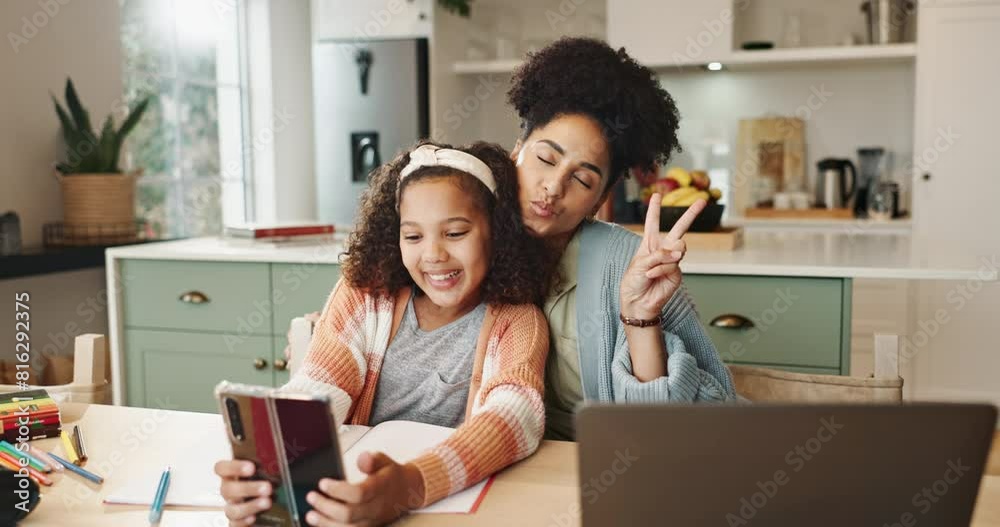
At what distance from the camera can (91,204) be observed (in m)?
3.19

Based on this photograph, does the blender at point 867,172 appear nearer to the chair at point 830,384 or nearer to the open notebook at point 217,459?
the chair at point 830,384

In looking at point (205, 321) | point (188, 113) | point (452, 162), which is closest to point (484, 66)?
point (188, 113)

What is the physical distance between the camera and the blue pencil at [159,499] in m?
0.97

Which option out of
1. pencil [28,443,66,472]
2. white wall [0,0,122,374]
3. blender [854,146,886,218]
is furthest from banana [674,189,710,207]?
white wall [0,0,122,374]

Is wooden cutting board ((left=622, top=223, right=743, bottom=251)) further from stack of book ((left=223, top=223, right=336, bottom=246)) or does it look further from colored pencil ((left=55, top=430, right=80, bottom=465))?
colored pencil ((left=55, top=430, right=80, bottom=465))

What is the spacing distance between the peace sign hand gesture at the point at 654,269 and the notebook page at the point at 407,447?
1.11ft

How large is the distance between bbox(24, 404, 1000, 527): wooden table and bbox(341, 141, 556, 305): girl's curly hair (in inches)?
11.1

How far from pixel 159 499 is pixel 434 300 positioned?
501mm

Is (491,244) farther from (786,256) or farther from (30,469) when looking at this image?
(786,256)

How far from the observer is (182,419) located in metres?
1.35

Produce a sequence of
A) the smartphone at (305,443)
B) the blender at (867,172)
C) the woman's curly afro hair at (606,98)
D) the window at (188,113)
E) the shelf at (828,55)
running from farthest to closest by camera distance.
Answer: the blender at (867,172) < the shelf at (828,55) < the window at (188,113) < the woman's curly afro hair at (606,98) < the smartphone at (305,443)

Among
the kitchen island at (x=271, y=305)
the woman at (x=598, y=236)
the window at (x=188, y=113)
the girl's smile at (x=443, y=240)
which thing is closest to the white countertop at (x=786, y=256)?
the kitchen island at (x=271, y=305)

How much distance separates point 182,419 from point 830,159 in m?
3.81

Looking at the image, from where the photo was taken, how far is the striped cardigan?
3.47ft
